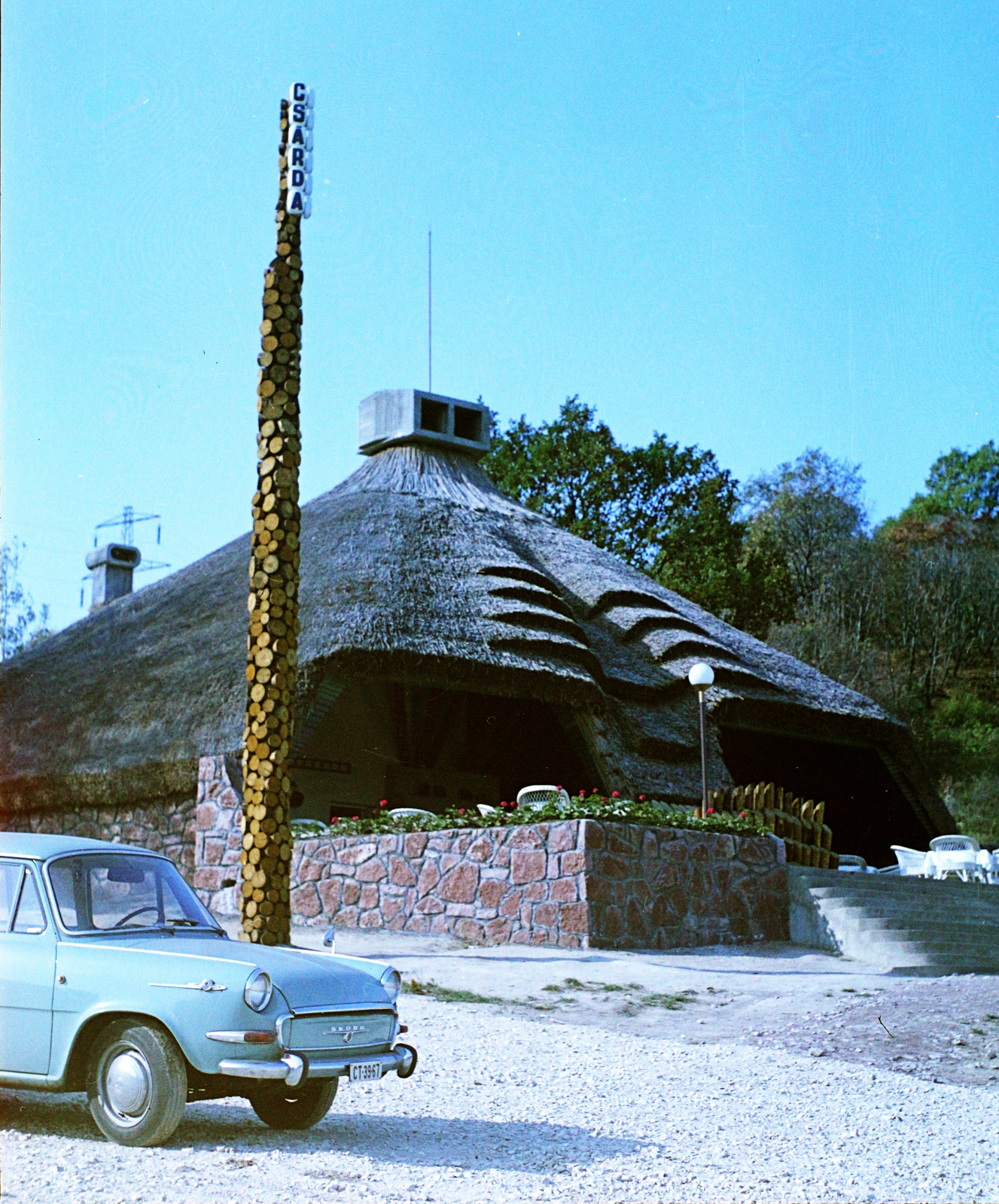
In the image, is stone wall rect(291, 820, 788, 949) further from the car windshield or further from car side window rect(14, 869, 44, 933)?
car side window rect(14, 869, 44, 933)

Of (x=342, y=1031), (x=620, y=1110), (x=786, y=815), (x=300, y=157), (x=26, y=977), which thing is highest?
(x=300, y=157)

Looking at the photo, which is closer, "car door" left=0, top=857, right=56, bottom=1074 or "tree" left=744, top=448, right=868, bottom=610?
"car door" left=0, top=857, right=56, bottom=1074

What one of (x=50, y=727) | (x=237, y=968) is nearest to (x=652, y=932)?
(x=237, y=968)

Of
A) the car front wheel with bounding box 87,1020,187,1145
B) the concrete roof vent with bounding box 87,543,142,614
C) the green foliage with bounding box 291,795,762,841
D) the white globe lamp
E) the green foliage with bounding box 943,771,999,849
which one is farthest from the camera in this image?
the green foliage with bounding box 943,771,999,849

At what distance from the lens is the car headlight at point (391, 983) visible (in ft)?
21.9

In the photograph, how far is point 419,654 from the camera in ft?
58.6

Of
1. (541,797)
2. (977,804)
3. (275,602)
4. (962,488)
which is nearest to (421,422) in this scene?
(541,797)

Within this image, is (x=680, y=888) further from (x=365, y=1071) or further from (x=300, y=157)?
(x=365, y=1071)

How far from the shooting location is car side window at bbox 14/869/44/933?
637cm

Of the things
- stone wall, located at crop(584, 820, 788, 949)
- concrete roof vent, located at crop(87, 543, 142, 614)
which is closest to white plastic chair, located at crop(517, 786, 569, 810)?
stone wall, located at crop(584, 820, 788, 949)

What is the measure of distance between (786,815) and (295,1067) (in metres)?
11.3

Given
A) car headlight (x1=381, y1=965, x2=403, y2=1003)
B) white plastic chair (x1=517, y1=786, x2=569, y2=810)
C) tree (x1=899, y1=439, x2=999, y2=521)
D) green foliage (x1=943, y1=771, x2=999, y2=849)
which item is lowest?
car headlight (x1=381, y1=965, x2=403, y2=1003)

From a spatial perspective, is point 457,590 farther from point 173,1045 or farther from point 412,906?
point 173,1045

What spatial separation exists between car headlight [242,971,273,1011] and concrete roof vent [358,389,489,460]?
825 inches
